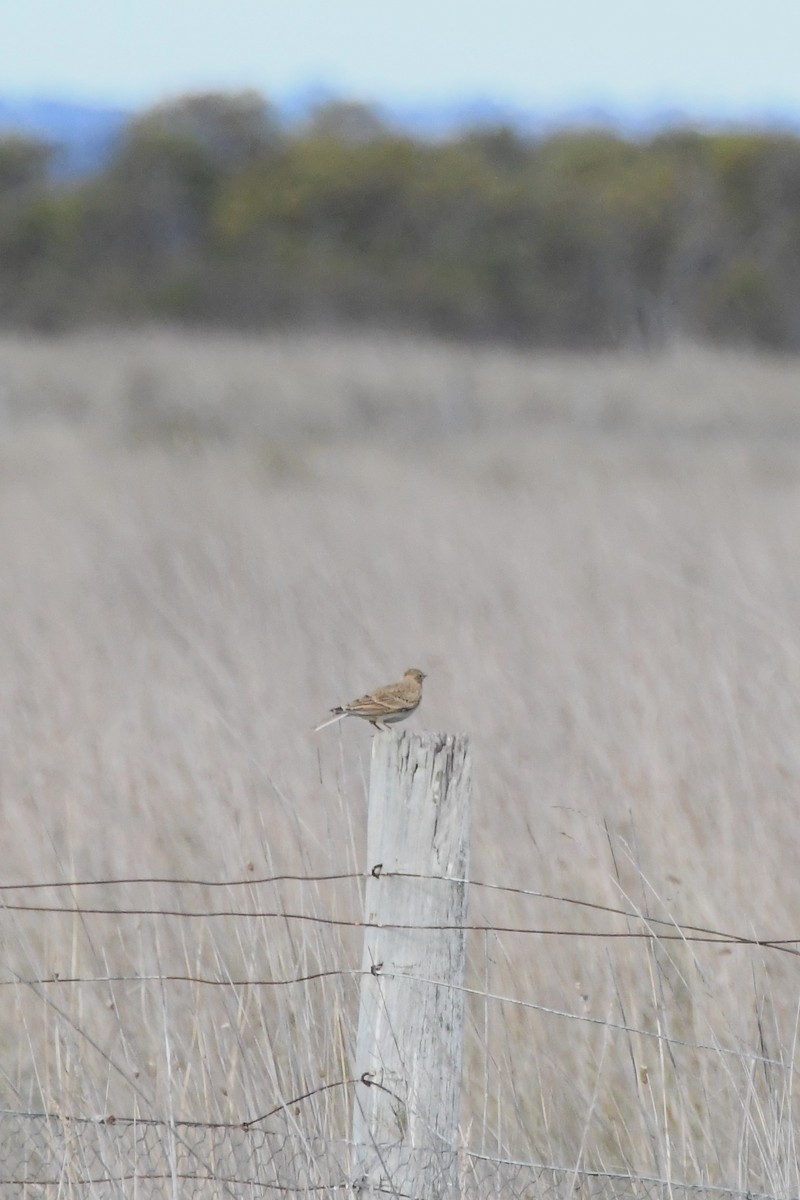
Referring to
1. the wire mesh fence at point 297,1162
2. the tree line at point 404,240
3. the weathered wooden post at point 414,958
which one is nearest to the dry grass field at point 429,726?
the wire mesh fence at point 297,1162

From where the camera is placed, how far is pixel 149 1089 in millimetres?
3486

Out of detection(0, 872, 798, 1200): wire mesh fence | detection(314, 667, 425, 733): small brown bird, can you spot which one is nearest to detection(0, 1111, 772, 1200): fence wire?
detection(0, 872, 798, 1200): wire mesh fence

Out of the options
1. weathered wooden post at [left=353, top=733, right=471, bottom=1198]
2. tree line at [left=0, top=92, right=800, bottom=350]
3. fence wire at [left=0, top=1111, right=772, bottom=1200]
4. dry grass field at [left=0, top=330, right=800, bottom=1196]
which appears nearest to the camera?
weathered wooden post at [left=353, top=733, right=471, bottom=1198]

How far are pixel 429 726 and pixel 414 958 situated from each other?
3.13 meters

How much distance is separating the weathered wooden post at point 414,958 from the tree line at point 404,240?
970 inches

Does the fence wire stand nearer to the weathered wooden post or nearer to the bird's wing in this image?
the weathered wooden post

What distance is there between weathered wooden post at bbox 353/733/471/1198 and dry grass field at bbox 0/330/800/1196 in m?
0.22

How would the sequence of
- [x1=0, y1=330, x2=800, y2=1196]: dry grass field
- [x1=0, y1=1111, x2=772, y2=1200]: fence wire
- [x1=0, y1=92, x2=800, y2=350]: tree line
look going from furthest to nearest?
[x1=0, y1=92, x2=800, y2=350]: tree line
[x1=0, y1=330, x2=800, y2=1196]: dry grass field
[x1=0, y1=1111, x2=772, y2=1200]: fence wire

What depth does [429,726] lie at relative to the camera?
18.0 feet

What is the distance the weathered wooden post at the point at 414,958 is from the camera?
7.65ft

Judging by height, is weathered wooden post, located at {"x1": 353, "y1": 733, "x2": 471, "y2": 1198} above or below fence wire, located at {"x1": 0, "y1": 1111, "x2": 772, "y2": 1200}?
above

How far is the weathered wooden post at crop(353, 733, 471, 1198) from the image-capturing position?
7.65 ft

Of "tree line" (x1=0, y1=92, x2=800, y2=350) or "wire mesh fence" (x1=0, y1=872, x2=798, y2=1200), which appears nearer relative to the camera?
"wire mesh fence" (x1=0, y1=872, x2=798, y2=1200)

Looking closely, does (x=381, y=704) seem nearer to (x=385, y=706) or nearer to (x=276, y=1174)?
(x=385, y=706)
